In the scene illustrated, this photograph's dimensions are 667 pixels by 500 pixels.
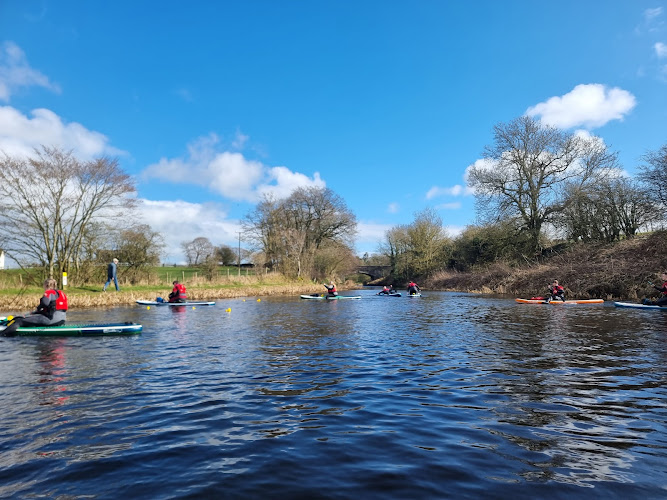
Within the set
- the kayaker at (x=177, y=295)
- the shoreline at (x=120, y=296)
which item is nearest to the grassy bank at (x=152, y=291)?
the shoreline at (x=120, y=296)

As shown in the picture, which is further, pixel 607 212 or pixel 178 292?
pixel 607 212

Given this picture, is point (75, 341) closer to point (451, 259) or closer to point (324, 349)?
point (324, 349)

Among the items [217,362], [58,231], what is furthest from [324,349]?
[58,231]

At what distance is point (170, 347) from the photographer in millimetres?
9898

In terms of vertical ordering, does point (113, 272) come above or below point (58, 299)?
above

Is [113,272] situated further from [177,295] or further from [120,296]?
[177,295]

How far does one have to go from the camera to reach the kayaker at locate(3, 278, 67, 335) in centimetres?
1166

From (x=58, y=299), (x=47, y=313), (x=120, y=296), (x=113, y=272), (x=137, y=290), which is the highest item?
(x=113, y=272)

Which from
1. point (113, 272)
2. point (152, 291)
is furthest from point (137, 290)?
point (113, 272)

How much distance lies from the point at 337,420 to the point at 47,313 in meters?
10.9

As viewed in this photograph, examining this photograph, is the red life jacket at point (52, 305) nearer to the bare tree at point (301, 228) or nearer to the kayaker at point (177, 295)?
the kayaker at point (177, 295)

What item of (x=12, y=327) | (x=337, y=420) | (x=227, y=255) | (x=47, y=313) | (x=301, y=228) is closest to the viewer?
(x=337, y=420)

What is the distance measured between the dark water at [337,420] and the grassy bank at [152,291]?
36.6 feet

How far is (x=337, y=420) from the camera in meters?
4.89
